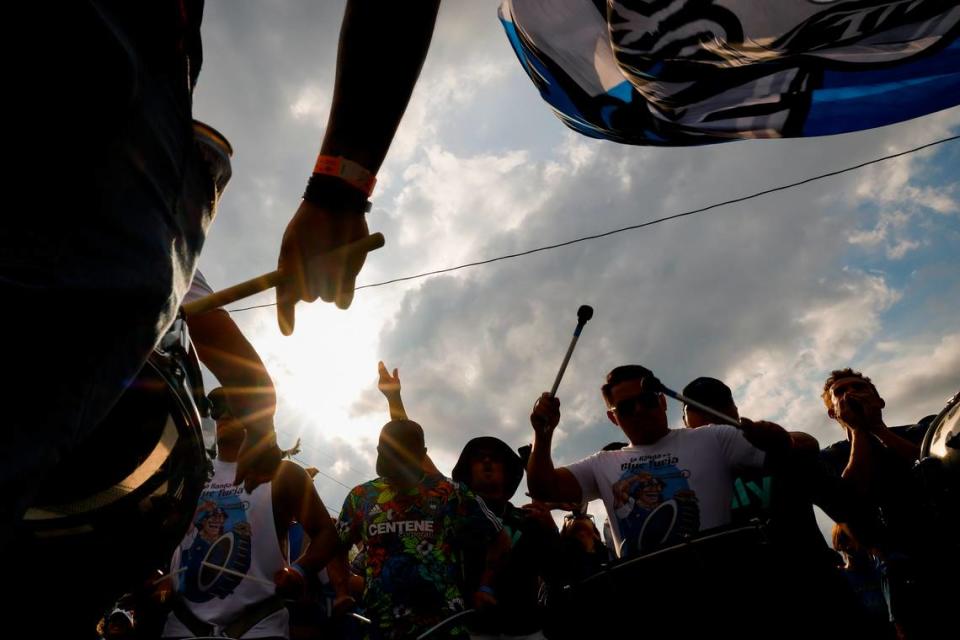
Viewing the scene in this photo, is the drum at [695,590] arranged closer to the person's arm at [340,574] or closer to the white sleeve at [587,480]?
the white sleeve at [587,480]

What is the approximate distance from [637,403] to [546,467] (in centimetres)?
73

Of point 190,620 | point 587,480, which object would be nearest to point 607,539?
point 587,480

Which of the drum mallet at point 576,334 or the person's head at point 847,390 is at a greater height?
the drum mallet at point 576,334

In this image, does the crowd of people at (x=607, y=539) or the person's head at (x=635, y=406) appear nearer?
the crowd of people at (x=607, y=539)

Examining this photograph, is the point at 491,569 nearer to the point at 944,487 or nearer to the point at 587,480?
the point at 587,480

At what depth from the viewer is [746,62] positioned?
430 centimetres

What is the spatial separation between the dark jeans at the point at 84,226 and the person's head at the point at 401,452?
3.37 m

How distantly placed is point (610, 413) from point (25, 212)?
4.10 m

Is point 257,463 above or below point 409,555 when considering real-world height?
above

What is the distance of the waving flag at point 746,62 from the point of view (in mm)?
3857

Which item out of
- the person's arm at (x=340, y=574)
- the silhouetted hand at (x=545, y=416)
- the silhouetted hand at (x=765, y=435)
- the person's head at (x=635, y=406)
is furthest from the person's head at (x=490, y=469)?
the silhouetted hand at (x=765, y=435)

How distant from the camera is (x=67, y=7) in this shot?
0.54 metres

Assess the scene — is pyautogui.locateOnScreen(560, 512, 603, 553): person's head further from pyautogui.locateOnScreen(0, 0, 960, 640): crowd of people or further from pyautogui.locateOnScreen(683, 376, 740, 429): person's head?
pyautogui.locateOnScreen(683, 376, 740, 429): person's head

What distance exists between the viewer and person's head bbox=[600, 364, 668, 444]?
13.1 feet
